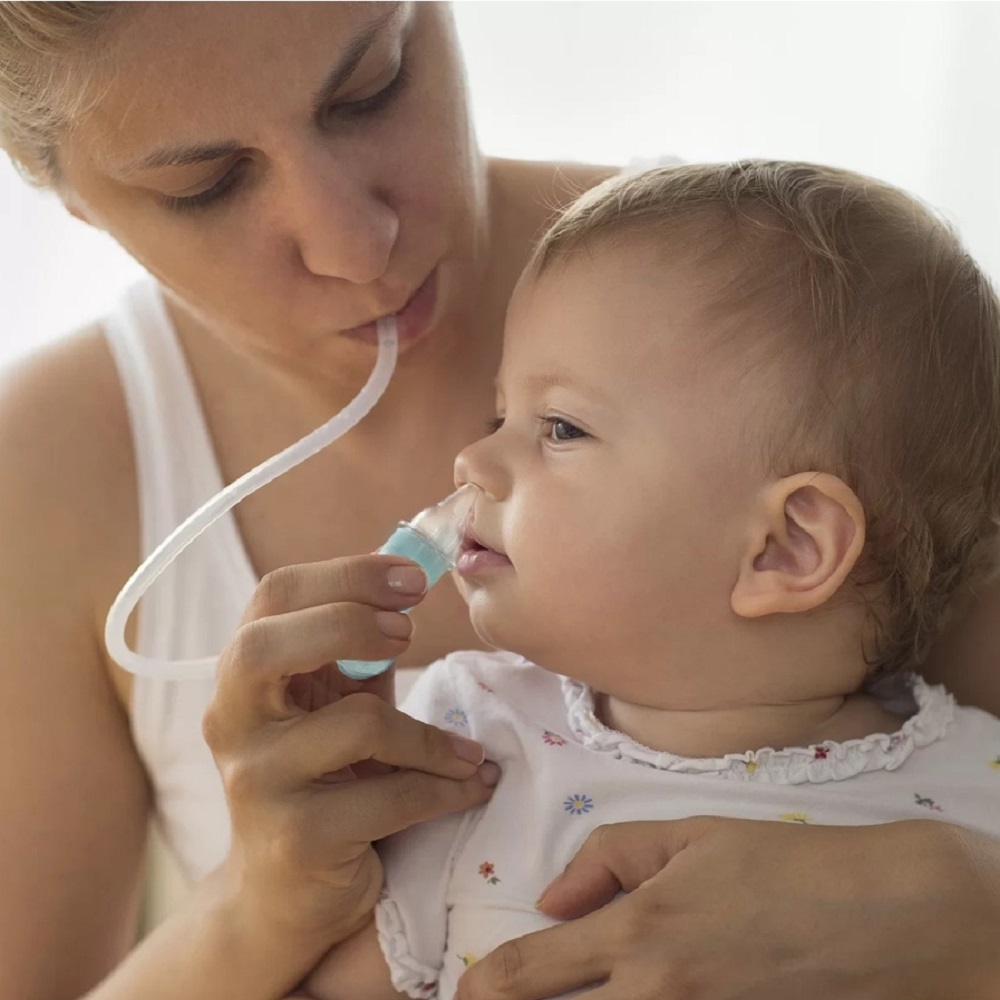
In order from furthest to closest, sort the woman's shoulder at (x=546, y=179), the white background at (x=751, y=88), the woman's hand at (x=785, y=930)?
the white background at (x=751, y=88) < the woman's shoulder at (x=546, y=179) < the woman's hand at (x=785, y=930)

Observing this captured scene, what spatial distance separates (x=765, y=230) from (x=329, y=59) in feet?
1.41

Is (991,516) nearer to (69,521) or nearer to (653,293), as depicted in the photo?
(653,293)

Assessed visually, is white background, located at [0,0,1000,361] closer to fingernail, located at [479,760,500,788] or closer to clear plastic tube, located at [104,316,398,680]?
clear plastic tube, located at [104,316,398,680]

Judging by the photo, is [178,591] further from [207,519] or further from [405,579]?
[405,579]

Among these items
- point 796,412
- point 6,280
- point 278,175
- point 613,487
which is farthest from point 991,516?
point 6,280

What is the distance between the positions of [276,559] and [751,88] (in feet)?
3.82

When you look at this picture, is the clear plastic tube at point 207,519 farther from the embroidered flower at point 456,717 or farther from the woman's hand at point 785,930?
the woman's hand at point 785,930

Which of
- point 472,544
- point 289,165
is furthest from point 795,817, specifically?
point 289,165

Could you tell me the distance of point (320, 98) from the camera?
1.21 metres

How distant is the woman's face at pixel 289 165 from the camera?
3.82 feet

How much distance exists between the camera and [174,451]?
1.67 metres

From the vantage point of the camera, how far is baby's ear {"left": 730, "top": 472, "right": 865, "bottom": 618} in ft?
3.91

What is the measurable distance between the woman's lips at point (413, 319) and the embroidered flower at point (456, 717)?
0.42m

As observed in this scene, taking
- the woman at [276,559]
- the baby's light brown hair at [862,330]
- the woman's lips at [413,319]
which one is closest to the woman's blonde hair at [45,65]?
the woman at [276,559]
